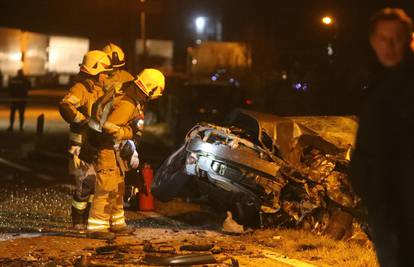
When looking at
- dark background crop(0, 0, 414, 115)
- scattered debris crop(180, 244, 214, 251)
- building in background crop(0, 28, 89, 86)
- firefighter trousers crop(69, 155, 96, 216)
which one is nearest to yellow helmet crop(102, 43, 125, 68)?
firefighter trousers crop(69, 155, 96, 216)

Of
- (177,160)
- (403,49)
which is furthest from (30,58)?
(403,49)

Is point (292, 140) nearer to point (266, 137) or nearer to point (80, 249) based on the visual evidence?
point (266, 137)

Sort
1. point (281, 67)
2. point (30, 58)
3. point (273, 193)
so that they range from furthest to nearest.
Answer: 1. point (30, 58)
2. point (281, 67)
3. point (273, 193)

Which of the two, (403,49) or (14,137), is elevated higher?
(403,49)

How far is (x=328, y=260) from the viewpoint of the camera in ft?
21.1

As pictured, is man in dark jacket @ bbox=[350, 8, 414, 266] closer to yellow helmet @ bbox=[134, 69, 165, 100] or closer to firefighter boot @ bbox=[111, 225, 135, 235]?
yellow helmet @ bbox=[134, 69, 165, 100]

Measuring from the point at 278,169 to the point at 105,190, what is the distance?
6.11ft

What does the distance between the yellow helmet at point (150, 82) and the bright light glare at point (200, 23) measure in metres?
51.4

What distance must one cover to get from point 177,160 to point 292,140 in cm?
145

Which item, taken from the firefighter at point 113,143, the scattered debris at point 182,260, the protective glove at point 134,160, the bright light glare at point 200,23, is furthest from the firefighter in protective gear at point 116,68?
the bright light glare at point 200,23

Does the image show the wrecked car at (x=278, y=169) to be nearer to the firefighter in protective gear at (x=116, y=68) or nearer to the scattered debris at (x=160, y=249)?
the firefighter in protective gear at (x=116, y=68)

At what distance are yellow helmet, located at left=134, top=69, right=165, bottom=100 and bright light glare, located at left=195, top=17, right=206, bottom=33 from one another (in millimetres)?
51444

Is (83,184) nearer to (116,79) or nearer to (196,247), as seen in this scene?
(116,79)

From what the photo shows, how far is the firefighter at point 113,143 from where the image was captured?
7.15 metres
